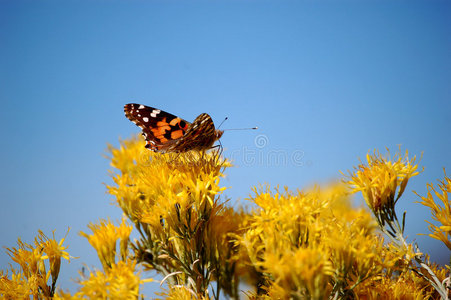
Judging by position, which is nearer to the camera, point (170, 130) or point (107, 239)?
point (107, 239)

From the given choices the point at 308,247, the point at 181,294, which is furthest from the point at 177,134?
the point at 308,247

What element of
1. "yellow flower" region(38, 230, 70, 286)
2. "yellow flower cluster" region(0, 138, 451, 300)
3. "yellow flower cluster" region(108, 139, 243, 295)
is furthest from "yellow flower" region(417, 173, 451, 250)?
"yellow flower" region(38, 230, 70, 286)

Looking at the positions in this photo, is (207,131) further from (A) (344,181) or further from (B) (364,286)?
(B) (364,286)

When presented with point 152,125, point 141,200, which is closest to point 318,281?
point 141,200

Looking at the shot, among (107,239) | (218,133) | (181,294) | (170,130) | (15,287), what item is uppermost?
(170,130)

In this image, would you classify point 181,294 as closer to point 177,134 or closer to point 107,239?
point 107,239

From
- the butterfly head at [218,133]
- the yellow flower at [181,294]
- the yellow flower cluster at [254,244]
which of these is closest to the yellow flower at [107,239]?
the yellow flower cluster at [254,244]

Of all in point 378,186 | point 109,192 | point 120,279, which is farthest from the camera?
point 109,192
